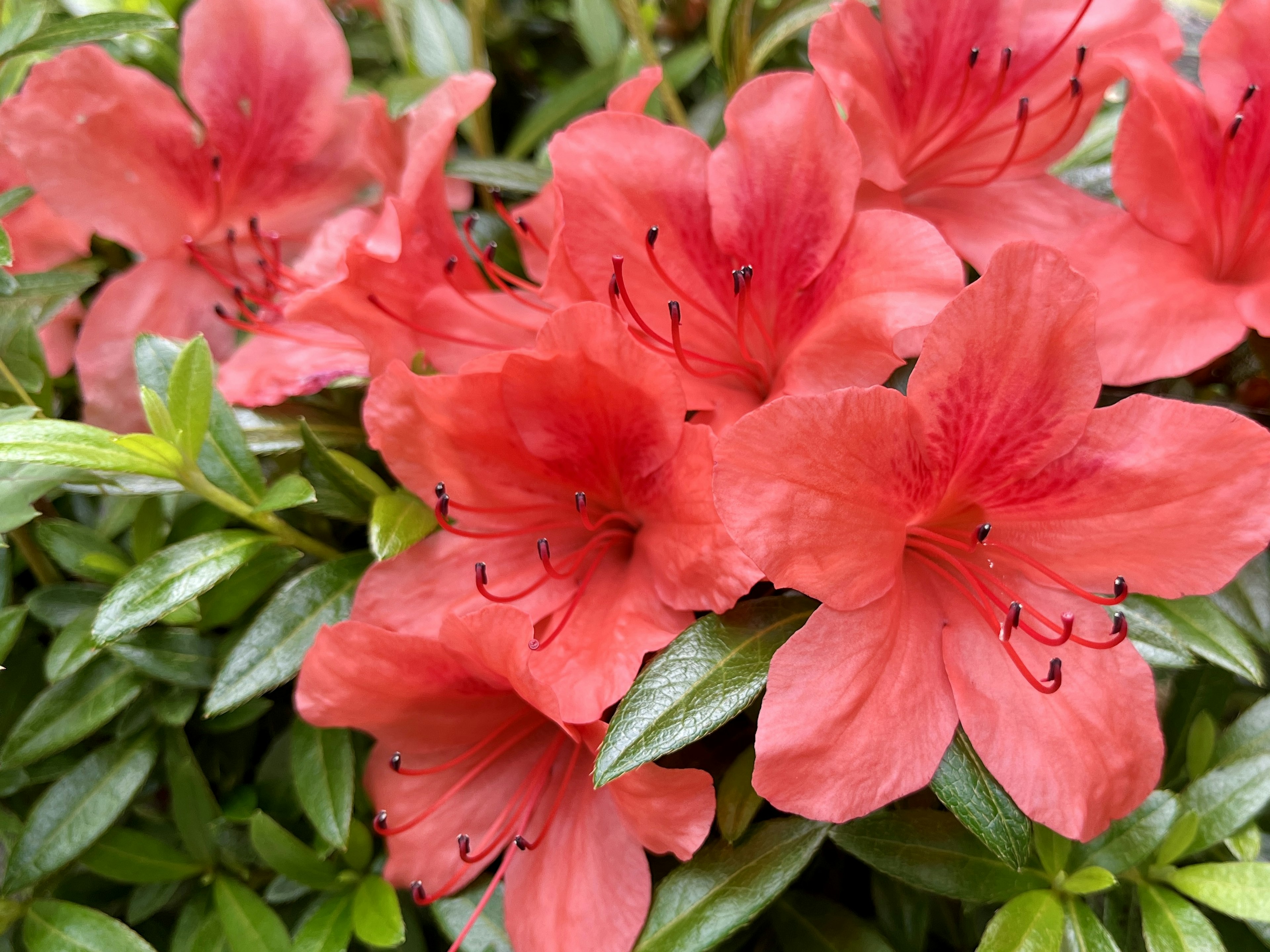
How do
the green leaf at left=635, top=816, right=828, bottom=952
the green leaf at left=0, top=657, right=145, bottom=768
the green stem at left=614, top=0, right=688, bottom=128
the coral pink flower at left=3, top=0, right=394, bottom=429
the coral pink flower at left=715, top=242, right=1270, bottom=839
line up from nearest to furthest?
the coral pink flower at left=715, top=242, right=1270, bottom=839, the green leaf at left=635, top=816, right=828, bottom=952, the green leaf at left=0, top=657, right=145, bottom=768, the coral pink flower at left=3, top=0, right=394, bottom=429, the green stem at left=614, top=0, right=688, bottom=128

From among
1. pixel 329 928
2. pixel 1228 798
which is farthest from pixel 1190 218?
pixel 329 928

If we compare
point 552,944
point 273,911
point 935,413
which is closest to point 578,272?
point 935,413

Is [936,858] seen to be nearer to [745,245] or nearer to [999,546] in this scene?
[999,546]

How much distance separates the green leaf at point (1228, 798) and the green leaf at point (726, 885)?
0.28 meters

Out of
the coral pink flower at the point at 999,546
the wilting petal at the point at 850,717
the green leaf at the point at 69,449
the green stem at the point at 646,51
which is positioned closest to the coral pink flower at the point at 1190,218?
the coral pink flower at the point at 999,546

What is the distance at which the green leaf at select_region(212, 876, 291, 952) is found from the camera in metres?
0.80

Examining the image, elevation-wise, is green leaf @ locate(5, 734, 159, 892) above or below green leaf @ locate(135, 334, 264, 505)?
below

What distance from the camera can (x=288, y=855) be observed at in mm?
795

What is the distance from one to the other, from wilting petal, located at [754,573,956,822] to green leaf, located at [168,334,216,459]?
19.4 inches

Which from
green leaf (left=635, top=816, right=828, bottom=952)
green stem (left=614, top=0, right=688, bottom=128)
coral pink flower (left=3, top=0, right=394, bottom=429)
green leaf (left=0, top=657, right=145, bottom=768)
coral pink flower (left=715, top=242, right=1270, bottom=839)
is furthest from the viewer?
green stem (left=614, top=0, right=688, bottom=128)

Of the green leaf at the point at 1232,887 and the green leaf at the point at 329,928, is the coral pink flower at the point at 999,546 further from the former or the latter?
the green leaf at the point at 329,928

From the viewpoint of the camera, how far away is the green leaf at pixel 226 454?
32.6 inches

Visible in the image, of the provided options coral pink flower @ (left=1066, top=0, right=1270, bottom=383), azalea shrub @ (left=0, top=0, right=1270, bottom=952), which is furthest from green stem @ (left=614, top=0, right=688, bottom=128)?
coral pink flower @ (left=1066, top=0, right=1270, bottom=383)

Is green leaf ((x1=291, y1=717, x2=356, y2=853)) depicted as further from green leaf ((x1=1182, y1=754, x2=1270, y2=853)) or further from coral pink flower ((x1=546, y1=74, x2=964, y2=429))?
green leaf ((x1=1182, y1=754, x2=1270, y2=853))
